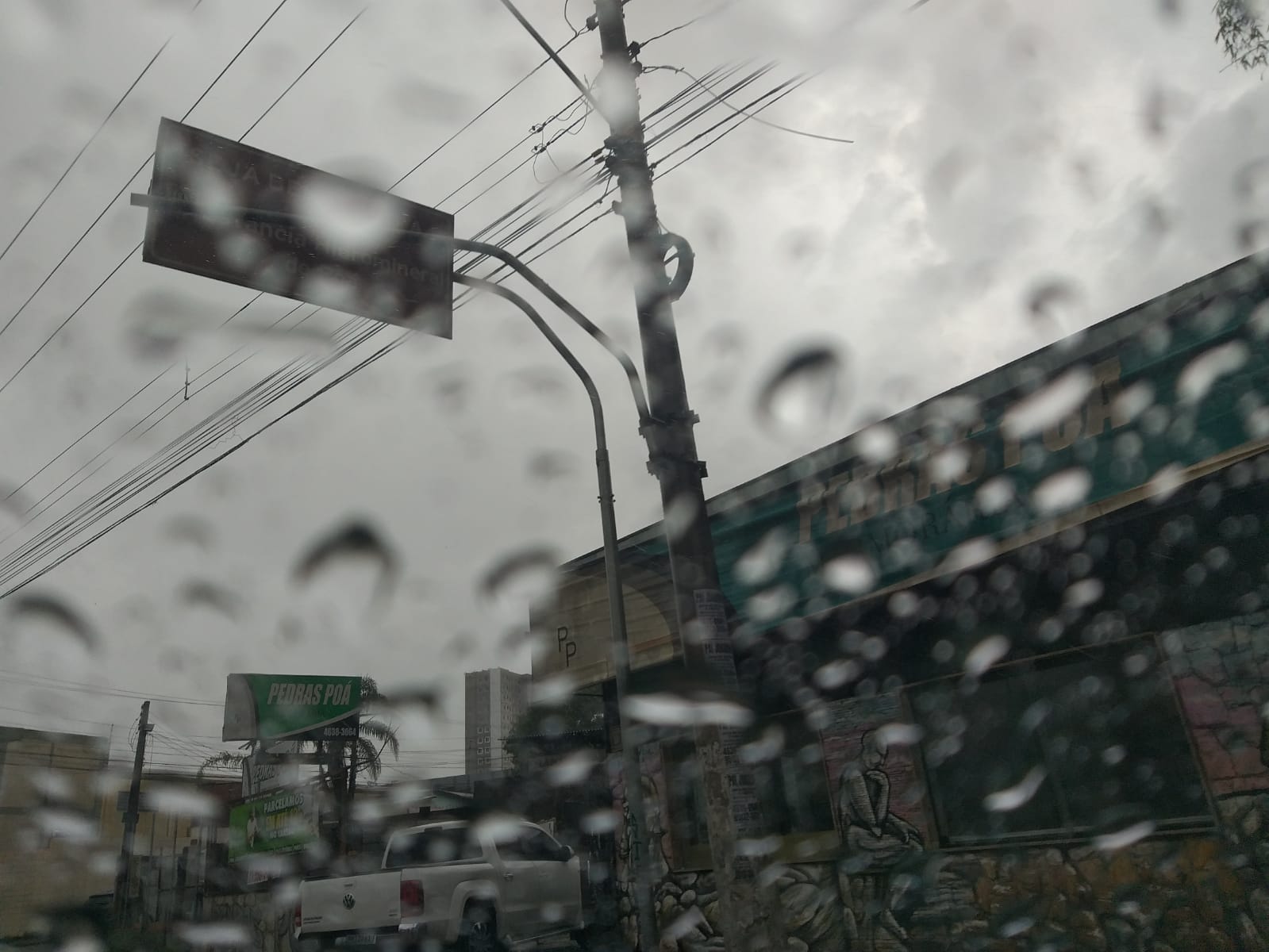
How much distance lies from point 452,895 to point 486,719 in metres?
21.1

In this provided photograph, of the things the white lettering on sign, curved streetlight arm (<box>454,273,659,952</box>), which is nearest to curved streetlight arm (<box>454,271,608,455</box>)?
curved streetlight arm (<box>454,273,659,952</box>)

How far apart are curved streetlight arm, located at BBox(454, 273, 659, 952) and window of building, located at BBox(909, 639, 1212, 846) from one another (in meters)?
3.49

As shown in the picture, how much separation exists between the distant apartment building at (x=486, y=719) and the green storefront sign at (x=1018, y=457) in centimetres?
1443

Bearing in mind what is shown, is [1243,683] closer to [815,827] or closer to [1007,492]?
[1007,492]

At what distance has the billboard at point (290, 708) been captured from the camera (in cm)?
2323

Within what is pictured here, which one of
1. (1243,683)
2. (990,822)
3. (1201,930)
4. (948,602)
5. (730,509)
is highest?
(730,509)

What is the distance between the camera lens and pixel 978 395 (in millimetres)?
8234

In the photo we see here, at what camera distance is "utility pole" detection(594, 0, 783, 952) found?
16.0 ft

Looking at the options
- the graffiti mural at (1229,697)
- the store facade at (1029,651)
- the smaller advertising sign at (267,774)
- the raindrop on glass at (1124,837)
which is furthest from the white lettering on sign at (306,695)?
the graffiti mural at (1229,697)

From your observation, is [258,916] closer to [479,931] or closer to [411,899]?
[479,931]

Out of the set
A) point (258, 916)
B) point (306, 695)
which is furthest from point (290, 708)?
point (258, 916)

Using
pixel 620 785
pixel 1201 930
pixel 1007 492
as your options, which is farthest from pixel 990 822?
pixel 620 785

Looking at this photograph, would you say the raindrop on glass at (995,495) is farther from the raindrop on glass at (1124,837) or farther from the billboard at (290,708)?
the billboard at (290,708)

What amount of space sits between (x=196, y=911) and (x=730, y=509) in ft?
50.8
